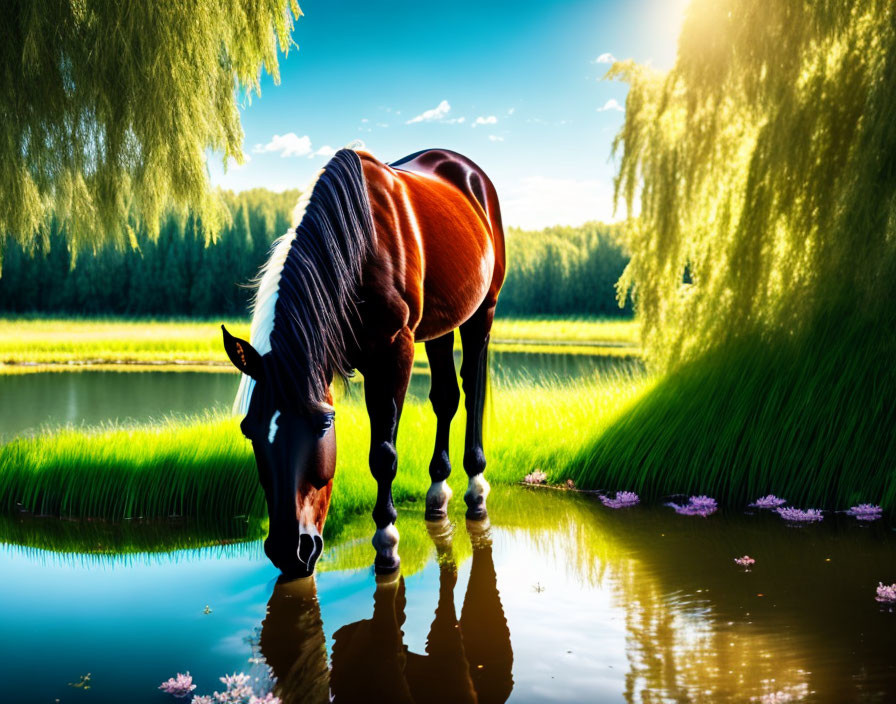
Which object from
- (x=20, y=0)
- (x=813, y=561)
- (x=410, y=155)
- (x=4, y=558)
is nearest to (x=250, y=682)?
(x=4, y=558)

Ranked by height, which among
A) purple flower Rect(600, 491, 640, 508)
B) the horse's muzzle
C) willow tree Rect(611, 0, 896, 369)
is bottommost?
purple flower Rect(600, 491, 640, 508)

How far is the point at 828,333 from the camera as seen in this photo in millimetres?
4344

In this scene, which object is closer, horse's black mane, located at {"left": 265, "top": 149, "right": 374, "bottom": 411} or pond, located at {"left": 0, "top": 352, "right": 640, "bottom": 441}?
horse's black mane, located at {"left": 265, "top": 149, "right": 374, "bottom": 411}

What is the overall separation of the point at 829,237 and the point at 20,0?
15.7 feet

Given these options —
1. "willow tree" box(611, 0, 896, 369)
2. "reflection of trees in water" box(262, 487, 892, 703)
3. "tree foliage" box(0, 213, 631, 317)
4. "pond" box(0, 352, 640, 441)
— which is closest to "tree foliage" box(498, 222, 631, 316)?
"tree foliage" box(0, 213, 631, 317)

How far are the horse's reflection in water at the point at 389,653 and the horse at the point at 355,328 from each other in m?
0.26

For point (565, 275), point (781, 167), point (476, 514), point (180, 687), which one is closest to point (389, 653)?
point (180, 687)

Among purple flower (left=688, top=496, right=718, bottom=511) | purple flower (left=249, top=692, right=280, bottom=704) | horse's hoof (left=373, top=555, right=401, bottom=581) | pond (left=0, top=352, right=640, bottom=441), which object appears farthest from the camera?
pond (left=0, top=352, right=640, bottom=441)

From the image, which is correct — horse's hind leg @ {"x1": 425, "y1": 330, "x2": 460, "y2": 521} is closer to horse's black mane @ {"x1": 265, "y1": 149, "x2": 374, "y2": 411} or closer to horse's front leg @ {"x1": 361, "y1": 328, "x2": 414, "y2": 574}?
horse's front leg @ {"x1": 361, "y1": 328, "x2": 414, "y2": 574}

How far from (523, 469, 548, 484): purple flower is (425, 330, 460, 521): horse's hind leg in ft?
3.34

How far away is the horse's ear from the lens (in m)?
2.13

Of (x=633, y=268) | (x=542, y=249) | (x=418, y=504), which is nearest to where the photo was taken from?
(x=418, y=504)

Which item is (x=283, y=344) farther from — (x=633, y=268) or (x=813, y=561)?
(x=633, y=268)

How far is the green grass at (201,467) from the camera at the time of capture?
13.6 ft
